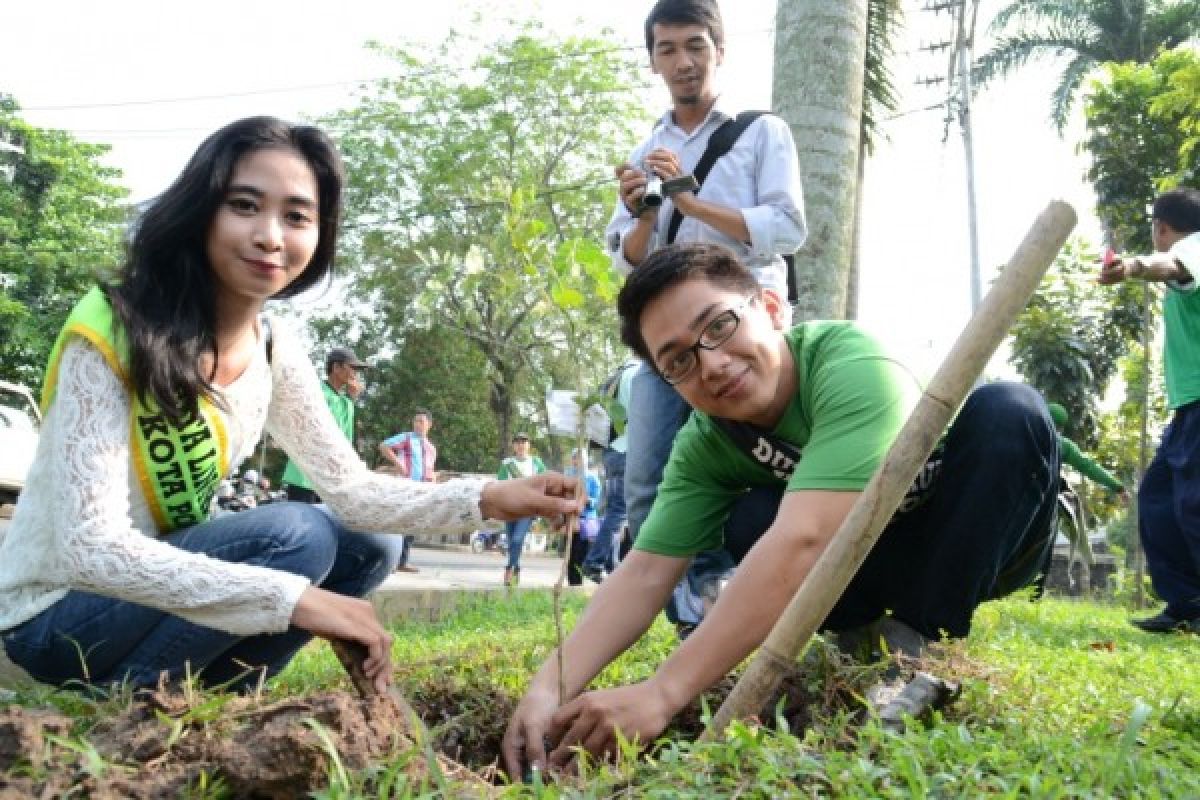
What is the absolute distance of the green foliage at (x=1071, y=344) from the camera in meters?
12.9

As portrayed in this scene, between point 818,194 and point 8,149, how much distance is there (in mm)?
26259

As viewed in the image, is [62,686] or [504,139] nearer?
[62,686]

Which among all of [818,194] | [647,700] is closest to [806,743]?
[647,700]

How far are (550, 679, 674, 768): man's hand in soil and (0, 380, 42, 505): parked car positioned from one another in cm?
1119

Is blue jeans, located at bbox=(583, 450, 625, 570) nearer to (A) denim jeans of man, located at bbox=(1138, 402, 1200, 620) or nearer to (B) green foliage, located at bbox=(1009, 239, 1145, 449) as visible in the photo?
(A) denim jeans of man, located at bbox=(1138, 402, 1200, 620)

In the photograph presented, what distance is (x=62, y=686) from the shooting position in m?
2.34

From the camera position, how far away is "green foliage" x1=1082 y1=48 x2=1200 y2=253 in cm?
1102

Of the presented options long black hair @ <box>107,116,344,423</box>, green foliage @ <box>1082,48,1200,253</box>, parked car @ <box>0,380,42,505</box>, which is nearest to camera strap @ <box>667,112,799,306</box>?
long black hair @ <box>107,116,344,423</box>

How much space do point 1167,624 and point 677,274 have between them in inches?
147

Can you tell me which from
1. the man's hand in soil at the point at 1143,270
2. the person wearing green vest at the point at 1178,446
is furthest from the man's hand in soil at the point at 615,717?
the person wearing green vest at the point at 1178,446

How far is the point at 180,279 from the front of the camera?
236 cm

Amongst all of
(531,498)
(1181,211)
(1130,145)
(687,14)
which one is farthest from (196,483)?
(1130,145)

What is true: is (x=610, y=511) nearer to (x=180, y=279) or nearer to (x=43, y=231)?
(x=180, y=279)

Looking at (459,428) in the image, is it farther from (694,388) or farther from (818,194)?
(694,388)
